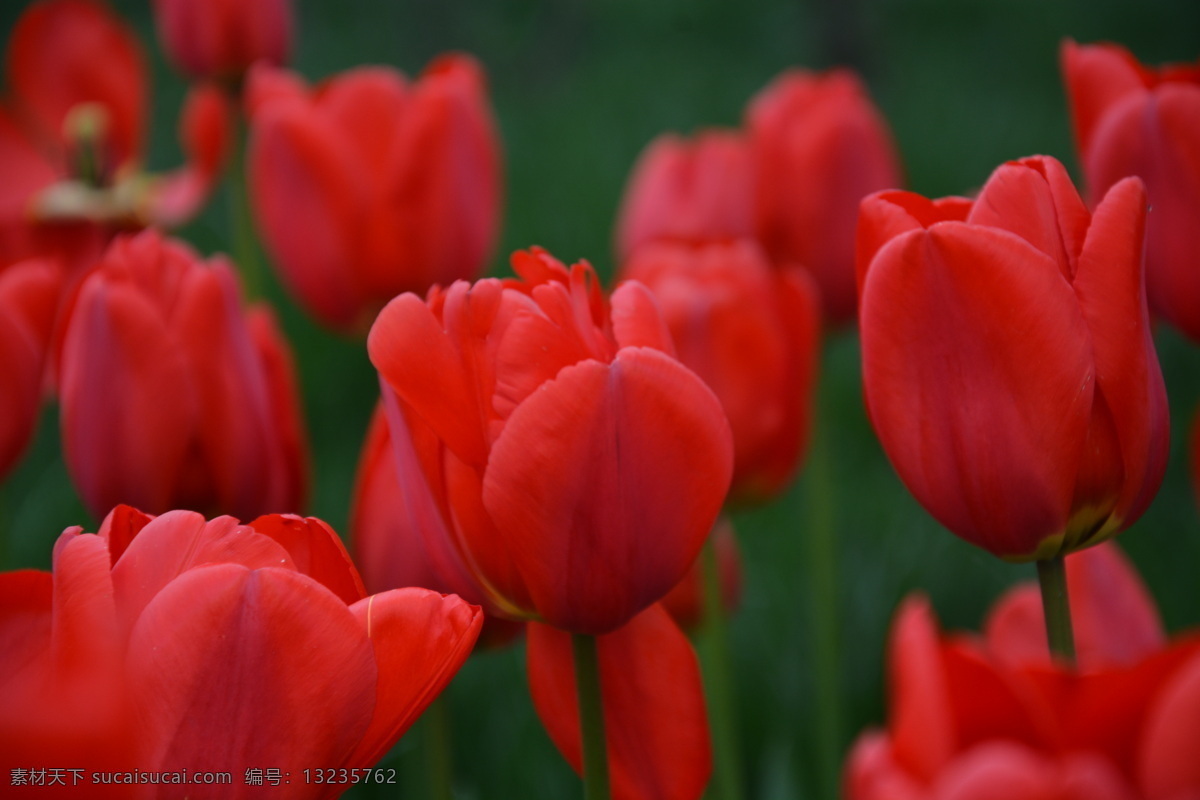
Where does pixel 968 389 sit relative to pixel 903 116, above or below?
above

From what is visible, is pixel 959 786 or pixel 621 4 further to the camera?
pixel 621 4

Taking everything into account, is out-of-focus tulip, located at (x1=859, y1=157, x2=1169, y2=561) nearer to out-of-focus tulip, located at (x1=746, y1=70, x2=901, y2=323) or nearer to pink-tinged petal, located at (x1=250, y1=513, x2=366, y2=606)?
pink-tinged petal, located at (x1=250, y1=513, x2=366, y2=606)

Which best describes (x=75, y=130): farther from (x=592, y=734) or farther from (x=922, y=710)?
(x=922, y=710)

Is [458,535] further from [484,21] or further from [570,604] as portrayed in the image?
[484,21]

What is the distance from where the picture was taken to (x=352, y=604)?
0.38 meters

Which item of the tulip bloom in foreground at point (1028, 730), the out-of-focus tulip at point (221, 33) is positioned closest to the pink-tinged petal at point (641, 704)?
the tulip bloom in foreground at point (1028, 730)

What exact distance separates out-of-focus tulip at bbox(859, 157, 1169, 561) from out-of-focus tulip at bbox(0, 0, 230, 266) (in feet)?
2.44

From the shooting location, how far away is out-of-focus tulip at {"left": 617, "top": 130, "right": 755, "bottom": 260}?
0.95 m

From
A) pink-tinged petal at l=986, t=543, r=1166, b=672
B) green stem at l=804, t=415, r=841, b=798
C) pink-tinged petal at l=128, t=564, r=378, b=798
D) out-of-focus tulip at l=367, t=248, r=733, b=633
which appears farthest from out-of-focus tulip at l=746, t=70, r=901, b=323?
pink-tinged petal at l=128, t=564, r=378, b=798

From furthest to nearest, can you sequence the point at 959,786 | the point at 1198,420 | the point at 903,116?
the point at 903,116
the point at 1198,420
the point at 959,786

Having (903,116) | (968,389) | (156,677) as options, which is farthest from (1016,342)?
(903,116)

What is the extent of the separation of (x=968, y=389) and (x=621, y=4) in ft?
13.0

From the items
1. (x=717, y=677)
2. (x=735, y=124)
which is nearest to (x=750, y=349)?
(x=717, y=677)

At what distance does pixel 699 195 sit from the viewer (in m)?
0.96
